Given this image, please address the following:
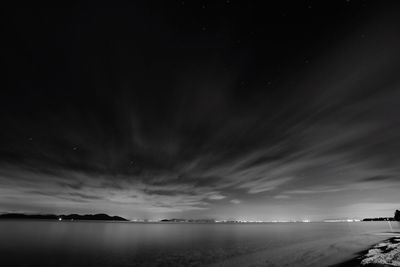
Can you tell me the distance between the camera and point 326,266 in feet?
102

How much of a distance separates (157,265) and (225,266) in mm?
10282

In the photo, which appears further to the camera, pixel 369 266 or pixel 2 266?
pixel 2 266

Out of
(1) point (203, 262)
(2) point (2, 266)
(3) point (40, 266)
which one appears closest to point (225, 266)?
(1) point (203, 262)

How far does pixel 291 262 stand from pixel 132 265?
24256mm

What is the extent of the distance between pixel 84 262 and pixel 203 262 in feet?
63.6

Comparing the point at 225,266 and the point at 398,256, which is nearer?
the point at 398,256

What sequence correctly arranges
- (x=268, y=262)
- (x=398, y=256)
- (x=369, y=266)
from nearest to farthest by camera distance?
(x=369, y=266) → (x=398, y=256) → (x=268, y=262)

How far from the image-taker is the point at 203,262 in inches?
1420

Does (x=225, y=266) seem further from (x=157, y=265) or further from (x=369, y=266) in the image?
(x=369, y=266)

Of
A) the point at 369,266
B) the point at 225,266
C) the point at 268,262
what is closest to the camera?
the point at 369,266

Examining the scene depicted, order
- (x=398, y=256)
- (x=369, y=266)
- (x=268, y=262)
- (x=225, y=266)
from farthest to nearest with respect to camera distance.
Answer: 1. (x=268, y=262)
2. (x=225, y=266)
3. (x=398, y=256)
4. (x=369, y=266)

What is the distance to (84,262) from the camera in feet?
121

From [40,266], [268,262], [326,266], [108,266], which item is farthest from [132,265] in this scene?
[326,266]

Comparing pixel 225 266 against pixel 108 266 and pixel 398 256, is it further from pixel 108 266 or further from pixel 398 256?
pixel 398 256
